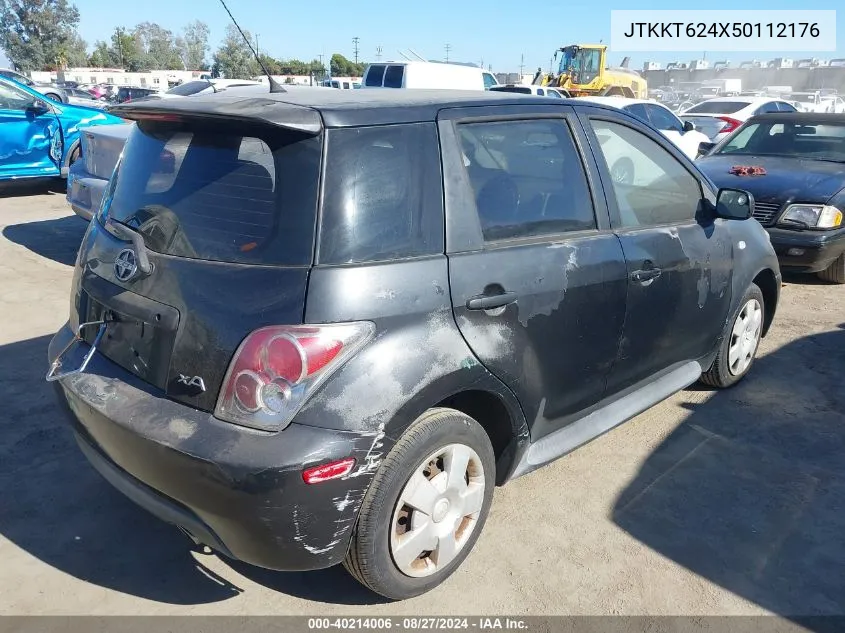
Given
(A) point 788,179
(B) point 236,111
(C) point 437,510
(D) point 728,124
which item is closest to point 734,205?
(C) point 437,510

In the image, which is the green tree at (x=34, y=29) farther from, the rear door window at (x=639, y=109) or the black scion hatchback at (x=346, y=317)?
the black scion hatchback at (x=346, y=317)

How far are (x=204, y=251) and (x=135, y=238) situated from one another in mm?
383

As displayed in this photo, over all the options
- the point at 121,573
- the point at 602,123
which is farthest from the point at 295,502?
the point at 602,123

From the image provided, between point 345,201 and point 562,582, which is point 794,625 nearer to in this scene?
point 562,582

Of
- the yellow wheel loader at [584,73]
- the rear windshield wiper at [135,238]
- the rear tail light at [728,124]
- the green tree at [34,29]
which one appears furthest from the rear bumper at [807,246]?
the green tree at [34,29]

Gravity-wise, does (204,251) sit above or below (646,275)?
above

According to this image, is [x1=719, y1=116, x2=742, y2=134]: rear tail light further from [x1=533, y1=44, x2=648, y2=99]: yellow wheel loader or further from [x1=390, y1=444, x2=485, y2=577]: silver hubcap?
[x1=390, y1=444, x2=485, y2=577]: silver hubcap

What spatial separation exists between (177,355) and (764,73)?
221ft

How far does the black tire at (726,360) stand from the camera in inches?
165

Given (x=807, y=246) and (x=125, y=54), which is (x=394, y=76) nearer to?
(x=807, y=246)

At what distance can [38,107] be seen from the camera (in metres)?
9.66

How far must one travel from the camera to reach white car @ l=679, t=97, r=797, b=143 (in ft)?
48.3

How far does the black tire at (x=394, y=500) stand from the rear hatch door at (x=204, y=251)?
1.90ft

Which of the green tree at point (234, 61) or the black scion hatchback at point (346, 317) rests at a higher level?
the green tree at point (234, 61)
